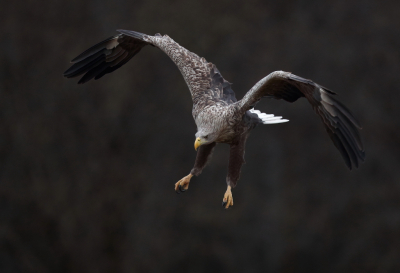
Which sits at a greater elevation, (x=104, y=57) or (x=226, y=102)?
(x=104, y=57)

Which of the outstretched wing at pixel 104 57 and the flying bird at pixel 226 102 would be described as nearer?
the flying bird at pixel 226 102

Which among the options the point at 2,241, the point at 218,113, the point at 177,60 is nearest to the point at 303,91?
the point at 218,113

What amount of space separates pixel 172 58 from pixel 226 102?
556 millimetres

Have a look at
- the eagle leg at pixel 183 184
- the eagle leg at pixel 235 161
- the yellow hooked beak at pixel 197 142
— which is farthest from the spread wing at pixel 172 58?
the eagle leg at pixel 183 184

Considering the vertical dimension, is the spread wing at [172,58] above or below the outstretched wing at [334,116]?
above

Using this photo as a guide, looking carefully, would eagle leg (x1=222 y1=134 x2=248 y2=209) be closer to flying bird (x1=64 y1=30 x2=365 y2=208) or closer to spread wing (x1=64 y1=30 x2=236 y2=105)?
flying bird (x1=64 y1=30 x2=365 y2=208)

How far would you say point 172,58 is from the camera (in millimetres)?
4137

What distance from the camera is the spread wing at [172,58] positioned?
3994 mm

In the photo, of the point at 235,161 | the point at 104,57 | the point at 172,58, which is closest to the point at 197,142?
the point at 235,161

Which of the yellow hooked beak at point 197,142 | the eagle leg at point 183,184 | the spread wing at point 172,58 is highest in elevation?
the spread wing at point 172,58

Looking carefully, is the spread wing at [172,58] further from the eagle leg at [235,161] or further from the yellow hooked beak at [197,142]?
the yellow hooked beak at [197,142]

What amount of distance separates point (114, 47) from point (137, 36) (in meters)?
0.34

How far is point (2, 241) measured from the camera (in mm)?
7648

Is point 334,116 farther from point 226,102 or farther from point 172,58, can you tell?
point 172,58
